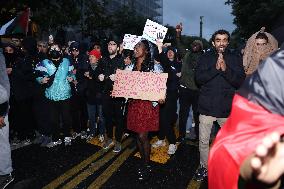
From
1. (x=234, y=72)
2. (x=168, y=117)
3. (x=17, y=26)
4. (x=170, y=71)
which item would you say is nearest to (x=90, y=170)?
(x=168, y=117)

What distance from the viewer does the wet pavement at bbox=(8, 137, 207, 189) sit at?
497 cm

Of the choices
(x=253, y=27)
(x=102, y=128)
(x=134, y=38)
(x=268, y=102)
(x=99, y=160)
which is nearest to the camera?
(x=268, y=102)

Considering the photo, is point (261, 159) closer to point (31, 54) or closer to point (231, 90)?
point (231, 90)

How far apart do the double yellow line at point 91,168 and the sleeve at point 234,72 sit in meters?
2.14

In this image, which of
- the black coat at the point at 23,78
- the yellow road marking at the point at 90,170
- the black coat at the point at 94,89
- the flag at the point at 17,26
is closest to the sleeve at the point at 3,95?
the yellow road marking at the point at 90,170

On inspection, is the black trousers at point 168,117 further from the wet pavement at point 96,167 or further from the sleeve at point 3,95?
the sleeve at point 3,95

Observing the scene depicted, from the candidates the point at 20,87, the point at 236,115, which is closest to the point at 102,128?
the point at 20,87

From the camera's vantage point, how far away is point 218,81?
4.95m

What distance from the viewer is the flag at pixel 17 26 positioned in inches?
359

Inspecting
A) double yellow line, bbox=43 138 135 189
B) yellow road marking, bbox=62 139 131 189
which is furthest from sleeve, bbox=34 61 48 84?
yellow road marking, bbox=62 139 131 189

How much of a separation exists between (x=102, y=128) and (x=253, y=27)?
23.1 metres

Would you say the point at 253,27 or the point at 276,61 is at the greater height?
the point at 253,27

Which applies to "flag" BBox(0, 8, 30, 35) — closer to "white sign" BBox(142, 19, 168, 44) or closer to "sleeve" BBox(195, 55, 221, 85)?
"white sign" BBox(142, 19, 168, 44)

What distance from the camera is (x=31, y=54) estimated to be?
6.82 m
